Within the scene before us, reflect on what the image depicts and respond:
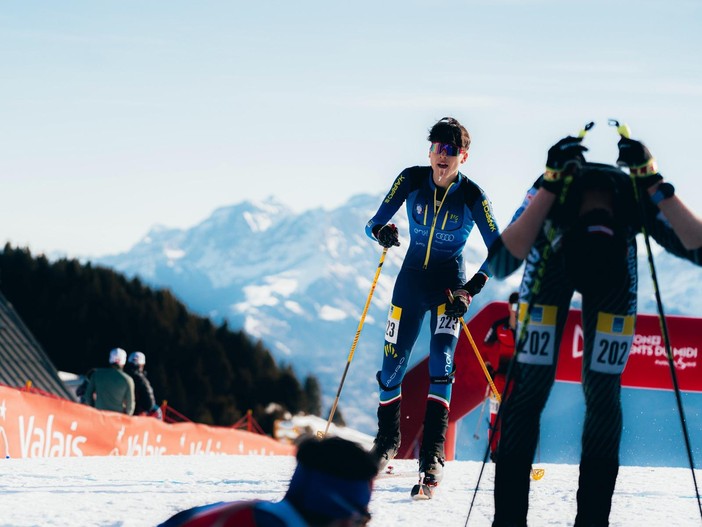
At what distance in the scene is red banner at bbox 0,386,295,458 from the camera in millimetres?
11227

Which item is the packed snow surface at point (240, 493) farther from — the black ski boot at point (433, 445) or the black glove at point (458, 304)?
the black glove at point (458, 304)

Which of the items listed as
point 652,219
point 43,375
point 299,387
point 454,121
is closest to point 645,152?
point 652,219

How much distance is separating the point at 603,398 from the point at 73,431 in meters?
9.66

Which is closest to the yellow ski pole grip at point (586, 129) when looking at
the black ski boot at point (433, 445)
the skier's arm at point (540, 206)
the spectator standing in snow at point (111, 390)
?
the skier's arm at point (540, 206)

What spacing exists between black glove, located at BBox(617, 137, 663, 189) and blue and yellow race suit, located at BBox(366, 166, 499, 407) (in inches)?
82.4

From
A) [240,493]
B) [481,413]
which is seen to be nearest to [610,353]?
[240,493]

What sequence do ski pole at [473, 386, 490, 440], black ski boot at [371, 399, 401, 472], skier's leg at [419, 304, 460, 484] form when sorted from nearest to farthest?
skier's leg at [419, 304, 460, 484]
black ski boot at [371, 399, 401, 472]
ski pole at [473, 386, 490, 440]

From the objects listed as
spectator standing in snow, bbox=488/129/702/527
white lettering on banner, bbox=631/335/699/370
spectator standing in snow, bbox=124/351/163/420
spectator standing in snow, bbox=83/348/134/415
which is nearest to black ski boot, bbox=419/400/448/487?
spectator standing in snow, bbox=488/129/702/527

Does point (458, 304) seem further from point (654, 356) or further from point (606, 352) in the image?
point (654, 356)

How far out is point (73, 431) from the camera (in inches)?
492

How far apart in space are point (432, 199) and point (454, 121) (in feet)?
1.62

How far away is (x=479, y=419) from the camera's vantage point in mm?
13172

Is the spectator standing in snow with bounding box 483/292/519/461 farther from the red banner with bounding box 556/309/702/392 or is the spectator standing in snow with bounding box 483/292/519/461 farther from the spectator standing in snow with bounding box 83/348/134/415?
the spectator standing in snow with bounding box 83/348/134/415

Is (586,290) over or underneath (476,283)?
underneath
